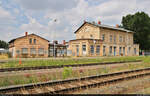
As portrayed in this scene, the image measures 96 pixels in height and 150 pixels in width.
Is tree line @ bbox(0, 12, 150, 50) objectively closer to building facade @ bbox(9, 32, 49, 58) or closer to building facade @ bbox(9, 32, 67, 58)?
building facade @ bbox(9, 32, 67, 58)

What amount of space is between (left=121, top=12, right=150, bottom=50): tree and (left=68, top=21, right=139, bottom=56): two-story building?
362 inches

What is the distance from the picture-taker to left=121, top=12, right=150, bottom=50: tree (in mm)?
54906

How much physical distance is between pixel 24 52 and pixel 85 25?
67.6ft

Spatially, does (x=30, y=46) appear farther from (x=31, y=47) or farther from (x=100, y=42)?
(x=100, y=42)

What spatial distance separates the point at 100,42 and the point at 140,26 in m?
28.8

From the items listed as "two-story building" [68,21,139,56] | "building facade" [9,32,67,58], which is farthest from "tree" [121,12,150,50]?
"building facade" [9,32,67,58]

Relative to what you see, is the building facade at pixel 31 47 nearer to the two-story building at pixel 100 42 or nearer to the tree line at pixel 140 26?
the two-story building at pixel 100 42

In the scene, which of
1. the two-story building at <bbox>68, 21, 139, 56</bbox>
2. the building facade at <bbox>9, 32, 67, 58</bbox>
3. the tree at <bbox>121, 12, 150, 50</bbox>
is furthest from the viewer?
the tree at <bbox>121, 12, 150, 50</bbox>

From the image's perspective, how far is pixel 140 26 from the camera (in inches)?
2170

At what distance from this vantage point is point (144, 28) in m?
54.4

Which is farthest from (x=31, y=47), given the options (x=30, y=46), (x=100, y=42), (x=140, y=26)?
(x=140, y=26)

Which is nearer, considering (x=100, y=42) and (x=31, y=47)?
(x=31, y=47)

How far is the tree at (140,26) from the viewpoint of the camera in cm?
5491

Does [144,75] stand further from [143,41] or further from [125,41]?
[143,41]
